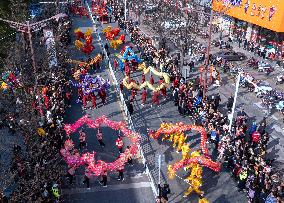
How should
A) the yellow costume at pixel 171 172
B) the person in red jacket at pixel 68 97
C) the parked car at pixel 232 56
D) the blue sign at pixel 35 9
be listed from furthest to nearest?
the blue sign at pixel 35 9 → the parked car at pixel 232 56 → the person in red jacket at pixel 68 97 → the yellow costume at pixel 171 172

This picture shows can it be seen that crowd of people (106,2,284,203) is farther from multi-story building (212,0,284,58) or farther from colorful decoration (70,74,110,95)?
multi-story building (212,0,284,58)

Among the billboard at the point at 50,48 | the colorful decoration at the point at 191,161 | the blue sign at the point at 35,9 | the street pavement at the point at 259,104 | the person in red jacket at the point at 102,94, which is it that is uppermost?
the billboard at the point at 50,48

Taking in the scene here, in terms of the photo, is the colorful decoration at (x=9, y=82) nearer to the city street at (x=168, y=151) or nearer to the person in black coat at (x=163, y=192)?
the city street at (x=168, y=151)

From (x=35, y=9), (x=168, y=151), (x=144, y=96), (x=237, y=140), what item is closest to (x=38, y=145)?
(x=168, y=151)

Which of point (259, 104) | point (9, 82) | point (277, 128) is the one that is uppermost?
point (9, 82)

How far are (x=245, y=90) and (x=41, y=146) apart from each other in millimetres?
18343

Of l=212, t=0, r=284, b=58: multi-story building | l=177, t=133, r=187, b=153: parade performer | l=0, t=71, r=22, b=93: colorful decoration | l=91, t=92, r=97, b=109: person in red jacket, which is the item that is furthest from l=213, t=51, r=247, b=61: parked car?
l=0, t=71, r=22, b=93: colorful decoration

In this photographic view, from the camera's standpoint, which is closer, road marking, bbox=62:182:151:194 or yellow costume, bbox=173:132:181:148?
road marking, bbox=62:182:151:194

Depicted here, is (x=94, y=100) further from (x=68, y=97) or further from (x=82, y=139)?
(x=82, y=139)

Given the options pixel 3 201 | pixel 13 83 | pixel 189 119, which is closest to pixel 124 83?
pixel 189 119

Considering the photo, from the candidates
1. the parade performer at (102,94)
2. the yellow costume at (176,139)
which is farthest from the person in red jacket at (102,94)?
the yellow costume at (176,139)

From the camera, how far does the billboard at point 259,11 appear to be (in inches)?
1377

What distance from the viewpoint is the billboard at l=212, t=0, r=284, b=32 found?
35.0 m

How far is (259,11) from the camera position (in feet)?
122
